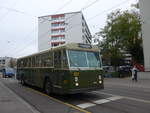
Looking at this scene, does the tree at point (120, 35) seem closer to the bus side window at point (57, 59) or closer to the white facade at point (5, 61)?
the bus side window at point (57, 59)

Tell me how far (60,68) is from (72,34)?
73543 millimetres

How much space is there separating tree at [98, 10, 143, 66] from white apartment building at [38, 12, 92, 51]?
41.5m

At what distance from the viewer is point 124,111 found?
7.84 m

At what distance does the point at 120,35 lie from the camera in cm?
3728

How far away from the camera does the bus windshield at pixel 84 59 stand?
10547 mm

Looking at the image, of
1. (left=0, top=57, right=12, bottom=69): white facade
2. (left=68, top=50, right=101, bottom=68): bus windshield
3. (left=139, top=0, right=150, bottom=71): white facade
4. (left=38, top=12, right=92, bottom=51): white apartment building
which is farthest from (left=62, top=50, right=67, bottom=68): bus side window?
(left=0, top=57, right=12, bottom=69): white facade

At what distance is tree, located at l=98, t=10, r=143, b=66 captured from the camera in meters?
37.2

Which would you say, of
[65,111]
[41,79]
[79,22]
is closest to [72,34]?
[79,22]

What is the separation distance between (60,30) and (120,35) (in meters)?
51.2

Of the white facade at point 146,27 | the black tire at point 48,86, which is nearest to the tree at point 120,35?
the white facade at point 146,27

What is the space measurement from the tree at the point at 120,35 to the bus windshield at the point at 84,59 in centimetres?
2627

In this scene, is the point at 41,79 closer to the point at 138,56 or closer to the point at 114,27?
the point at 114,27

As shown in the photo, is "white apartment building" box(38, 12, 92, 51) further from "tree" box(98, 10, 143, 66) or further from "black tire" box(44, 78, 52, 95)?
"black tire" box(44, 78, 52, 95)

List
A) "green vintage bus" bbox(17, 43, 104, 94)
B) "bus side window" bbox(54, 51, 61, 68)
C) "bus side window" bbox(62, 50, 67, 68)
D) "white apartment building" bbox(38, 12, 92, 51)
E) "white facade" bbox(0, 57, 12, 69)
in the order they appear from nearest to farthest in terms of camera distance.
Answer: "green vintage bus" bbox(17, 43, 104, 94) < "bus side window" bbox(62, 50, 67, 68) < "bus side window" bbox(54, 51, 61, 68) < "white apartment building" bbox(38, 12, 92, 51) < "white facade" bbox(0, 57, 12, 69)
